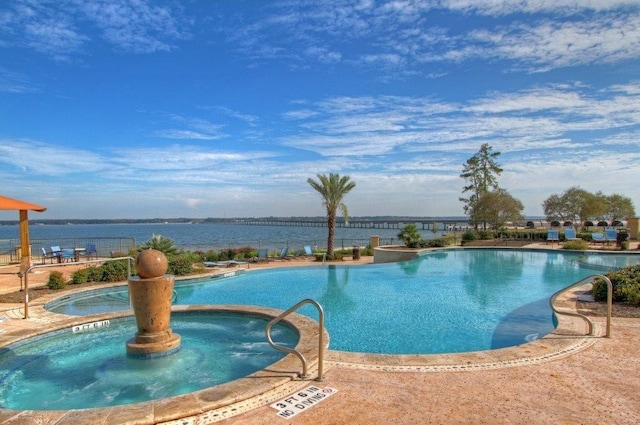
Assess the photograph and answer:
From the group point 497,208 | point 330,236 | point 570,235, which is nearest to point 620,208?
point 497,208

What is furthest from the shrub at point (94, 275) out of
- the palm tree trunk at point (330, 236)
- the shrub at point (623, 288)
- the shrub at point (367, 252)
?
the shrub at point (623, 288)

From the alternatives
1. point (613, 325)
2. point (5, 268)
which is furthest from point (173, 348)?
point (5, 268)

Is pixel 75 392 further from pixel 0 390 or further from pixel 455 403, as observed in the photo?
pixel 455 403

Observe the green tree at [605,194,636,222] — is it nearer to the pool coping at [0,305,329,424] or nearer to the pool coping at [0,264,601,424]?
the pool coping at [0,264,601,424]

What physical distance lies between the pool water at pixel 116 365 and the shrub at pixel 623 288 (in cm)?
763

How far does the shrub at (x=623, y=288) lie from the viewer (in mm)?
9014

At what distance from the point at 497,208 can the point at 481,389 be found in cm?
3134

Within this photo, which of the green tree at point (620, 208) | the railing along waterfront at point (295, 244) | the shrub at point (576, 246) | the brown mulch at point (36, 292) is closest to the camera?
the brown mulch at point (36, 292)

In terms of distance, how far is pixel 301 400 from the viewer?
4.33 metres

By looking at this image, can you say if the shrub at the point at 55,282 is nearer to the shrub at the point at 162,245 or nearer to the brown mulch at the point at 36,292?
the brown mulch at the point at 36,292

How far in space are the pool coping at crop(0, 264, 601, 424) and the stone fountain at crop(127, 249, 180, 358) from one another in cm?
221

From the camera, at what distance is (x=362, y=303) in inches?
447

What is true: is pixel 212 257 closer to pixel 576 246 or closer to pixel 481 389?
pixel 481 389

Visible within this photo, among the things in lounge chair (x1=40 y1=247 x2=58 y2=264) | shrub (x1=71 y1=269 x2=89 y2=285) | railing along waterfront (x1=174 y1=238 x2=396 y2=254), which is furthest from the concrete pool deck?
railing along waterfront (x1=174 y1=238 x2=396 y2=254)
